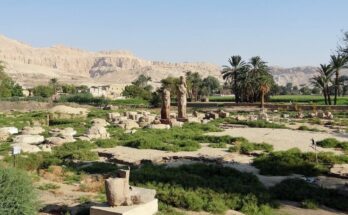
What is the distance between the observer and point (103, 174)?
48.5 feet

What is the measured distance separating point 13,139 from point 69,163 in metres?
8.21

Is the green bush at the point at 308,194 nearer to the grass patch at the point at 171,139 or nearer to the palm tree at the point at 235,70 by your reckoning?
the grass patch at the point at 171,139

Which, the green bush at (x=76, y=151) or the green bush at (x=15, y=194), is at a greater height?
the green bush at (x=15, y=194)

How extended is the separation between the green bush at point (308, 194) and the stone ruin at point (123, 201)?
160 inches

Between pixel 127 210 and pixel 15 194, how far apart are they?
89.3 inches

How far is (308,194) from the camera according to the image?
12.1m

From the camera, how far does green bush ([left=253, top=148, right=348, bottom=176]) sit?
1560 cm

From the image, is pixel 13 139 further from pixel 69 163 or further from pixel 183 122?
pixel 183 122

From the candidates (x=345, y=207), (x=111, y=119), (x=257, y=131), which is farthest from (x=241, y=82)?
(x=345, y=207)

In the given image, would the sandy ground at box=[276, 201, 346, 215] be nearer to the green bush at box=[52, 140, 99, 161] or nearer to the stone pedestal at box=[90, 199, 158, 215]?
the stone pedestal at box=[90, 199, 158, 215]

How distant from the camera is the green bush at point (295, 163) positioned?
15.6 meters

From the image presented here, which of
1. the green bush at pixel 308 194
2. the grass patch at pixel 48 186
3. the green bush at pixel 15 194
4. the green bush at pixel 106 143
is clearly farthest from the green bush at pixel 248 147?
the green bush at pixel 15 194

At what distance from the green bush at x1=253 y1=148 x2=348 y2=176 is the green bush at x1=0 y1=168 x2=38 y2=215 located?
9.00 metres

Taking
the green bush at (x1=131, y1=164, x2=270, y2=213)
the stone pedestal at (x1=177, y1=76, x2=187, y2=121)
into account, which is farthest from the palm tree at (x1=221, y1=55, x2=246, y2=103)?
the green bush at (x1=131, y1=164, x2=270, y2=213)
